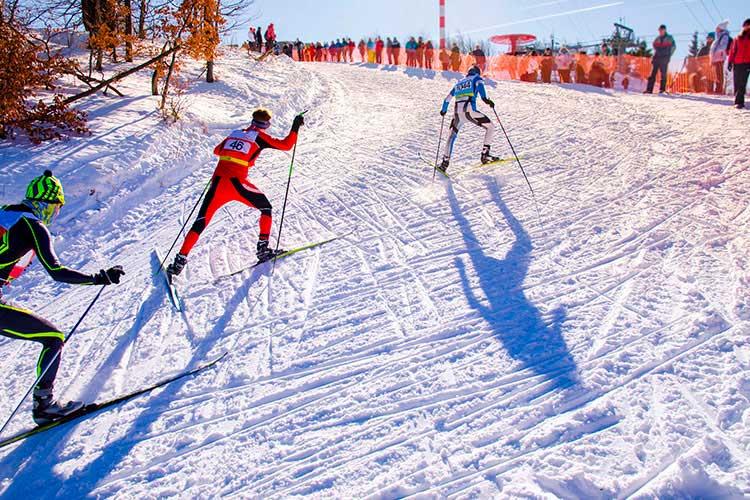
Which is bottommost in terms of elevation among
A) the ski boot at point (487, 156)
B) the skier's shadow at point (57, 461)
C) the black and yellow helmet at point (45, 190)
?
the skier's shadow at point (57, 461)

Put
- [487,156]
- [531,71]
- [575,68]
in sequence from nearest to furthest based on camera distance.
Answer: [487,156] < [575,68] < [531,71]

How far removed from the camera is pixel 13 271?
3.07 metres

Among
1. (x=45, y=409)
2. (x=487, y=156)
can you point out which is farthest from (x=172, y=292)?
(x=487, y=156)

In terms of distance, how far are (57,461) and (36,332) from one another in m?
0.86

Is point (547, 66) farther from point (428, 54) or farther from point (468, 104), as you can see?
point (468, 104)

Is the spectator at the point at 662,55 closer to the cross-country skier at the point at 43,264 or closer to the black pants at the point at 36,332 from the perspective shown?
the cross-country skier at the point at 43,264

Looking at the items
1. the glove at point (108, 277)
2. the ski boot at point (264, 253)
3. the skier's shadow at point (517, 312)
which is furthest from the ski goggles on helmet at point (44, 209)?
the skier's shadow at point (517, 312)

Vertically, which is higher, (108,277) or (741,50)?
(741,50)

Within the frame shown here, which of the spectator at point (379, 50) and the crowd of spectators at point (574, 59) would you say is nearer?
the crowd of spectators at point (574, 59)

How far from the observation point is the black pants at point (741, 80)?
32.0 feet

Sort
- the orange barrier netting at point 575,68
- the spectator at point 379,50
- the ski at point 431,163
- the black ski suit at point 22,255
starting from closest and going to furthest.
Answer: the black ski suit at point 22,255, the ski at point 431,163, the orange barrier netting at point 575,68, the spectator at point 379,50

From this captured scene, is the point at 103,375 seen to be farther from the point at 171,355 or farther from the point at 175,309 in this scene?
the point at 175,309

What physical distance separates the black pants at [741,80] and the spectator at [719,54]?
121 inches

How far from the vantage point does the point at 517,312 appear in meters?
4.01
